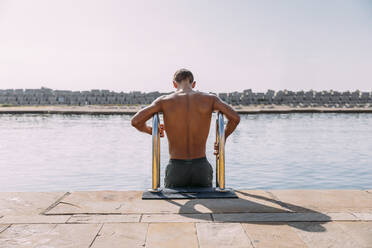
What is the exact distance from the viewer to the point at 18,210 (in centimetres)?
314

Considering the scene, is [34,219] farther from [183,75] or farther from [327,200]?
[327,200]

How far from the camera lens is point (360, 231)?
2586 mm

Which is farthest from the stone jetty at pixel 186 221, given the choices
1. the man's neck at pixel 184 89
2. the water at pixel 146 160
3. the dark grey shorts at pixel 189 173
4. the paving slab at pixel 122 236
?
the water at pixel 146 160

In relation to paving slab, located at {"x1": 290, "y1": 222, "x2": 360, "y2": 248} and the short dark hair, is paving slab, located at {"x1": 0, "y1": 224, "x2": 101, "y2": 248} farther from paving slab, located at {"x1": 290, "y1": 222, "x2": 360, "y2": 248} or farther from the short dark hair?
the short dark hair

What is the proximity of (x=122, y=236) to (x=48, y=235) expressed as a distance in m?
0.48

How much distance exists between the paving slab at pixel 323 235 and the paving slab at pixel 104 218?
1155mm

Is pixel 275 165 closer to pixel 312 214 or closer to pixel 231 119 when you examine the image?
pixel 231 119

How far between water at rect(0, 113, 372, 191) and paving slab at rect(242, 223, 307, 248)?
490 cm

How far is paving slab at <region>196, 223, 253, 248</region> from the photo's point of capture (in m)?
2.38

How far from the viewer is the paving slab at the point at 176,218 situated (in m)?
2.84

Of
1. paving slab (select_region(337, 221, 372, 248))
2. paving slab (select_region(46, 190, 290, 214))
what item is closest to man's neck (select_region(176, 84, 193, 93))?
paving slab (select_region(46, 190, 290, 214))

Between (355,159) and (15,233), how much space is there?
373 inches

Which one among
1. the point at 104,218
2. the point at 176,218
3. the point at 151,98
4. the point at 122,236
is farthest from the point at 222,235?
the point at 151,98

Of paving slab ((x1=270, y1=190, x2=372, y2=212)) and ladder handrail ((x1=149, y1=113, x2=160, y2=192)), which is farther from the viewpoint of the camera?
ladder handrail ((x1=149, y1=113, x2=160, y2=192))
